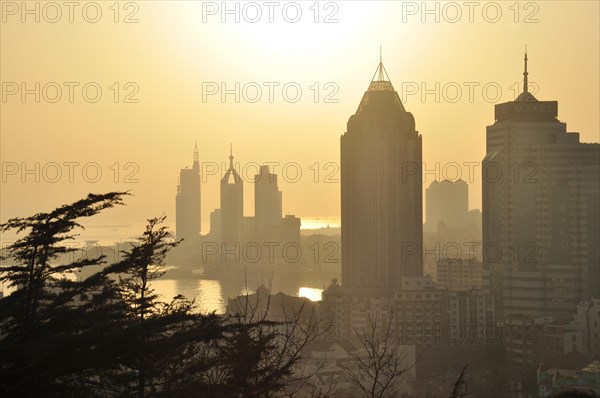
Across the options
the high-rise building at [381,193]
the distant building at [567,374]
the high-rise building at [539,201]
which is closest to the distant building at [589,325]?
the distant building at [567,374]

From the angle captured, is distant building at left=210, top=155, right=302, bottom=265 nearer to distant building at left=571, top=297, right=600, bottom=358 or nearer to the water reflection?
the water reflection

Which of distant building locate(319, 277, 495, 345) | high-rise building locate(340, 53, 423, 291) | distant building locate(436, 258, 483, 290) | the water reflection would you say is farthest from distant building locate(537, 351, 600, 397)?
the water reflection

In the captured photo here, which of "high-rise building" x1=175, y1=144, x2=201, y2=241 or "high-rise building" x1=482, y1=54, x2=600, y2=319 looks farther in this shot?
"high-rise building" x1=175, y1=144, x2=201, y2=241

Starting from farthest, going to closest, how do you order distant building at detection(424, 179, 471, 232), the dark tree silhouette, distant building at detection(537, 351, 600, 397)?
1. distant building at detection(424, 179, 471, 232)
2. distant building at detection(537, 351, 600, 397)
3. the dark tree silhouette

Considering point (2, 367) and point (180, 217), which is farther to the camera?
point (180, 217)

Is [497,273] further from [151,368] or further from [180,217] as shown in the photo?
[180,217]

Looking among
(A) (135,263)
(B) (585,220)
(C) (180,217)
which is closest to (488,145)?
(B) (585,220)
